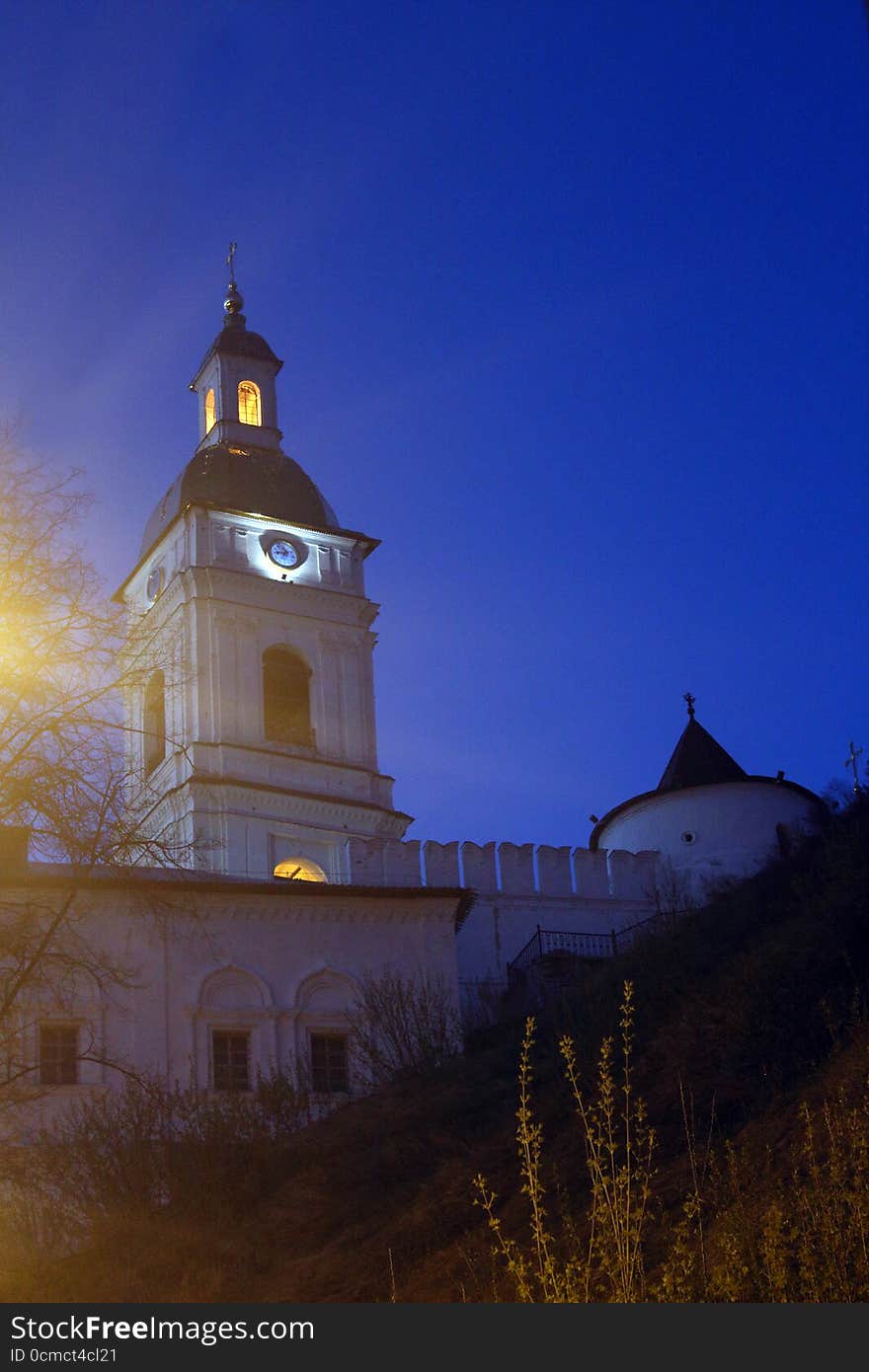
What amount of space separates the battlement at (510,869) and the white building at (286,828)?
5cm

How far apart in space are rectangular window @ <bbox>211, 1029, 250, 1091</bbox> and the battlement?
7.03 m

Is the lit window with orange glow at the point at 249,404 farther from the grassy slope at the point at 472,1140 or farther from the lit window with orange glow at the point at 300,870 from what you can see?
the grassy slope at the point at 472,1140

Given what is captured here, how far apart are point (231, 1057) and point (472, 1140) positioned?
34.1 feet

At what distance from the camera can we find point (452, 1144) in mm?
19438

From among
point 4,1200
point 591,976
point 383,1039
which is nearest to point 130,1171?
point 4,1200

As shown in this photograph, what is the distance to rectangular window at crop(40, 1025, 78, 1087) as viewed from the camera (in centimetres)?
Answer: 2683

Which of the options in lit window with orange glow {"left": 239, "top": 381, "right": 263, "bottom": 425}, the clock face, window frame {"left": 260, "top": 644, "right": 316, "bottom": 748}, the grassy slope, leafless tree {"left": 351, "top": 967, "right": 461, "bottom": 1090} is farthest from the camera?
lit window with orange glow {"left": 239, "top": 381, "right": 263, "bottom": 425}

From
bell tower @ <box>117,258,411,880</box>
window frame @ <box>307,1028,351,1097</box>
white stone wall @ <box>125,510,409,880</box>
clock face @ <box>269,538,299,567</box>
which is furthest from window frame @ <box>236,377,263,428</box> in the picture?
window frame @ <box>307,1028,351,1097</box>

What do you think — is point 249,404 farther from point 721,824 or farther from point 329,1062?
point 329,1062

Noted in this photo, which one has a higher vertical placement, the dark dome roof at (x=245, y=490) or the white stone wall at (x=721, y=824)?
the dark dome roof at (x=245, y=490)

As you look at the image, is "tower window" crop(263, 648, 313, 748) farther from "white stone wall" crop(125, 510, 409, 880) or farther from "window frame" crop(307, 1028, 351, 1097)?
"window frame" crop(307, 1028, 351, 1097)

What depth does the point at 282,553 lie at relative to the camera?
46938 mm

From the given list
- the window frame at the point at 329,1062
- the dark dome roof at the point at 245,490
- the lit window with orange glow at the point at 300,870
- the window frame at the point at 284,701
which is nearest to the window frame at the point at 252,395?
the dark dome roof at the point at 245,490

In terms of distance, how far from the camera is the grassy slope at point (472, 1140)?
52.1 feet
